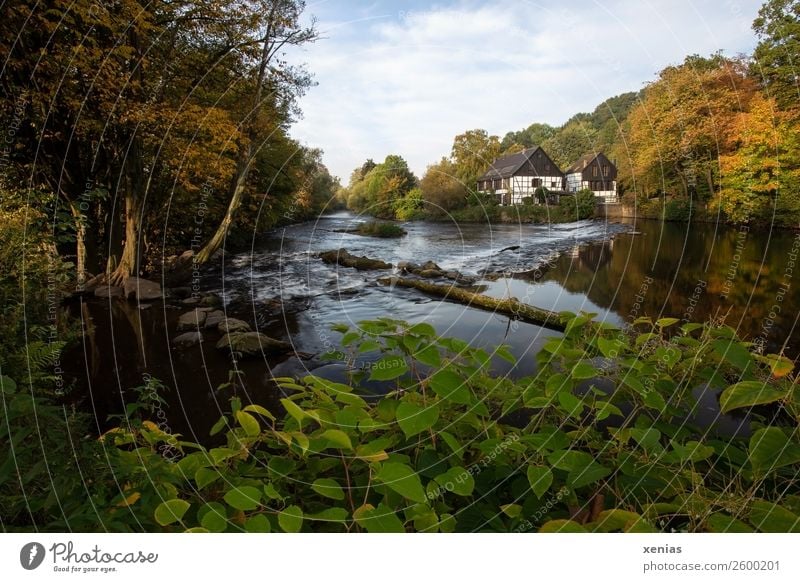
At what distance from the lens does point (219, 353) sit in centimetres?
671

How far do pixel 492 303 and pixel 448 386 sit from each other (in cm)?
729

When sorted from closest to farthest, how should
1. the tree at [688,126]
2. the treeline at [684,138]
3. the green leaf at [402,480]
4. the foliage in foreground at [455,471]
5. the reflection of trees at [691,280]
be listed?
the green leaf at [402,480]
the foliage in foreground at [455,471]
the treeline at [684,138]
the tree at [688,126]
the reflection of trees at [691,280]

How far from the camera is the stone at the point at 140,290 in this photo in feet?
33.5

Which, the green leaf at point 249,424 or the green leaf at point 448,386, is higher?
the green leaf at point 448,386

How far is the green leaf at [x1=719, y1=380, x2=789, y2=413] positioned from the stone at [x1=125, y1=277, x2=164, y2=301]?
38.2 feet

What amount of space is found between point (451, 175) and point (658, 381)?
2.13 meters

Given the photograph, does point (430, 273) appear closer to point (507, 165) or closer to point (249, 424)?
point (507, 165)

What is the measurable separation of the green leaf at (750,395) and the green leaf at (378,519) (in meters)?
1.15

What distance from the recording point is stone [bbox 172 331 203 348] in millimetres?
7117

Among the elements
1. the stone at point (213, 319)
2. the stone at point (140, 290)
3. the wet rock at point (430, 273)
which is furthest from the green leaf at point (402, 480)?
the stone at point (140, 290)

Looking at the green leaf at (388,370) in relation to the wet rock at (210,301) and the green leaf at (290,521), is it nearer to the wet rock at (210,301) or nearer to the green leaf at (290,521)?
the green leaf at (290,521)

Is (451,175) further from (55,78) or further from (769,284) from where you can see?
(769,284)
